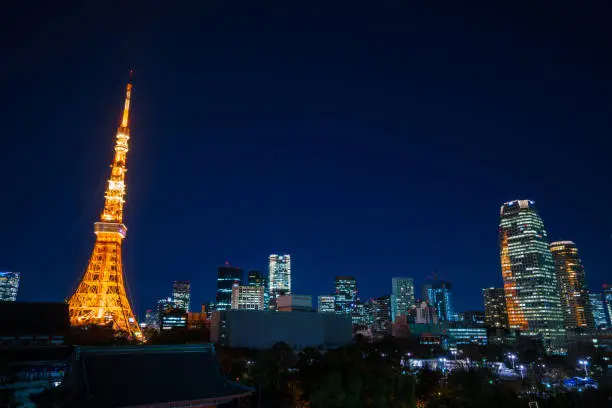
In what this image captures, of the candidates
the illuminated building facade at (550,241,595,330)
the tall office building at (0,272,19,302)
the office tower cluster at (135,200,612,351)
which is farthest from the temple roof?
the illuminated building facade at (550,241,595,330)

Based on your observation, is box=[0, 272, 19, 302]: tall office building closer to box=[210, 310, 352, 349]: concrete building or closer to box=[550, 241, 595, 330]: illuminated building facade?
box=[210, 310, 352, 349]: concrete building

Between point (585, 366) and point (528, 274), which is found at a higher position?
point (528, 274)

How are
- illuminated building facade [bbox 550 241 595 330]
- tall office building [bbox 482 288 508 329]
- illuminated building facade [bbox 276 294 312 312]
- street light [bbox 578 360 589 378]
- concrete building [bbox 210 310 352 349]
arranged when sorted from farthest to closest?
tall office building [bbox 482 288 508 329]
illuminated building facade [bbox 550 241 595 330]
illuminated building facade [bbox 276 294 312 312]
street light [bbox 578 360 589 378]
concrete building [bbox 210 310 352 349]

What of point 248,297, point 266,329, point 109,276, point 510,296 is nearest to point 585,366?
point 266,329

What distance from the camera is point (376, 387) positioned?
21109 mm

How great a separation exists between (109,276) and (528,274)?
150m

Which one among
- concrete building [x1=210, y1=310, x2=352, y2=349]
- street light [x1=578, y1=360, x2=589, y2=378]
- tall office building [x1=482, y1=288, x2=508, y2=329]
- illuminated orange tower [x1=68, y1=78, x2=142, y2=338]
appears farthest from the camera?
tall office building [x1=482, y1=288, x2=508, y2=329]

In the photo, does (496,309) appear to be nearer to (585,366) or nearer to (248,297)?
(248,297)

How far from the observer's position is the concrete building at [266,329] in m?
64.6

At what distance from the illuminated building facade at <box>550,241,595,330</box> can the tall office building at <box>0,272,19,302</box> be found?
715 feet

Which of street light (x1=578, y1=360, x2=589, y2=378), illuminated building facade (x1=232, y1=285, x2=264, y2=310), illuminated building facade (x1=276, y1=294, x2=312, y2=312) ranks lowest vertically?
street light (x1=578, y1=360, x2=589, y2=378)

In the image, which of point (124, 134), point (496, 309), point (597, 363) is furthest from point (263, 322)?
point (496, 309)

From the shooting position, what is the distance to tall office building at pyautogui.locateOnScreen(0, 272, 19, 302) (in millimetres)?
143425

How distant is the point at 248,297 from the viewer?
597ft
